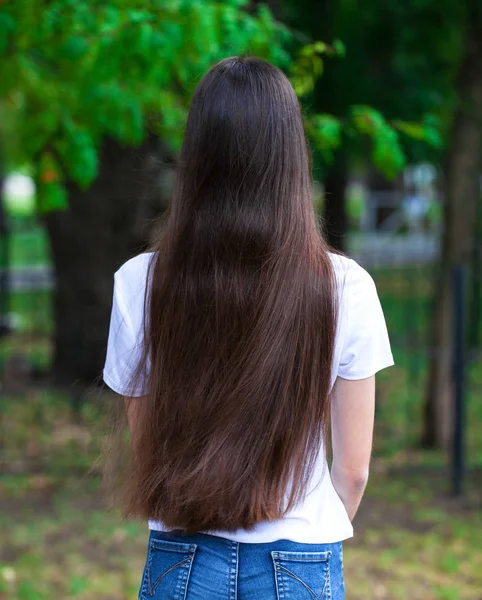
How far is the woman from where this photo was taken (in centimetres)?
144

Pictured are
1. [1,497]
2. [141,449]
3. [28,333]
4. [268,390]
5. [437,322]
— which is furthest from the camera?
[28,333]

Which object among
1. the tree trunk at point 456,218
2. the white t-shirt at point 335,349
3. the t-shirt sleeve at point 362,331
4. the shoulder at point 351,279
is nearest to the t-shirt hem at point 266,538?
the white t-shirt at point 335,349

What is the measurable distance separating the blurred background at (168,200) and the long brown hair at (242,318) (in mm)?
398

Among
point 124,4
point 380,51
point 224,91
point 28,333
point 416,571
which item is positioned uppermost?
point 380,51

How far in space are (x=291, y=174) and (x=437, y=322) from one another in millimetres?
4846

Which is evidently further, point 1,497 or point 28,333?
point 28,333

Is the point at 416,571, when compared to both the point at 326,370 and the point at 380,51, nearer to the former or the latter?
the point at 326,370

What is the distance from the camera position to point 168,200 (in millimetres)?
6586

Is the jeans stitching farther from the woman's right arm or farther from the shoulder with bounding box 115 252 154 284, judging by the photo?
the shoulder with bounding box 115 252 154 284

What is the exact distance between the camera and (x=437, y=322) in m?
6.10

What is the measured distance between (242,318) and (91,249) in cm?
616

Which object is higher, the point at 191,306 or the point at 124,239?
the point at 124,239

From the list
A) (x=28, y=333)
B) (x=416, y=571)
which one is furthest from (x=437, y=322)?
(x=28, y=333)

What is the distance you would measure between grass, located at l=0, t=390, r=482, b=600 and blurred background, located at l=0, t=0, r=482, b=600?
0.02 m
